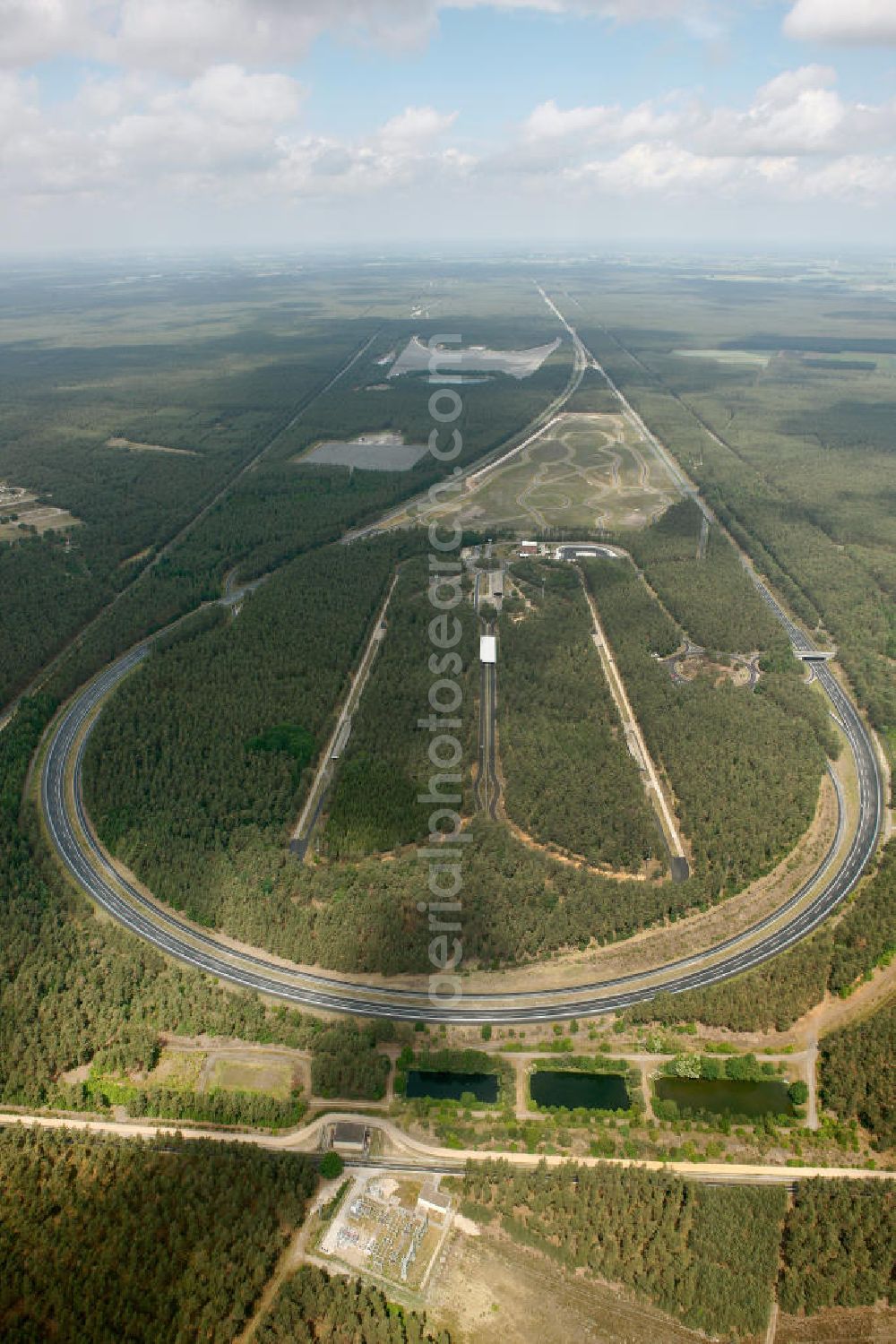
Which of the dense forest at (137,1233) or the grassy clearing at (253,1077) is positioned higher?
the dense forest at (137,1233)

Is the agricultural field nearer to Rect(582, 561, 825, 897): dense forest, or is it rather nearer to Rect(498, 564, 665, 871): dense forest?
Rect(498, 564, 665, 871): dense forest

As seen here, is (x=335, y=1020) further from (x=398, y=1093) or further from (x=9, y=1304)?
(x=9, y=1304)

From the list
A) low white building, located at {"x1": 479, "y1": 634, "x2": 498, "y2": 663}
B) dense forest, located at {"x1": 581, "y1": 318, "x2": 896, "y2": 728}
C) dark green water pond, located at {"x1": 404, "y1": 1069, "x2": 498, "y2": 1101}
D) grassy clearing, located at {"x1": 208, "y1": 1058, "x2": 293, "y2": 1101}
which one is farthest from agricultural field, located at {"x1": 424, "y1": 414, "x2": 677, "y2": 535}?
grassy clearing, located at {"x1": 208, "y1": 1058, "x2": 293, "y2": 1101}

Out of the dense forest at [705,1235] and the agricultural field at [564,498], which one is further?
the agricultural field at [564,498]

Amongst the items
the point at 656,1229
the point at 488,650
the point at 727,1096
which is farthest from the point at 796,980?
the point at 488,650

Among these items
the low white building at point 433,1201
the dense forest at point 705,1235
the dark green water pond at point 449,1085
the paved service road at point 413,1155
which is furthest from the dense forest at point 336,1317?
the dark green water pond at point 449,1085

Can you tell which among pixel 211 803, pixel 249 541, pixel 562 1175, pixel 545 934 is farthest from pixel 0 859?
pixel 249 541

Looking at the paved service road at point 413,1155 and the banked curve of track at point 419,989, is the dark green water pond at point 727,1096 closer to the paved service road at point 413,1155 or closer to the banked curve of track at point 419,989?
the paved service road at point 413,1155
